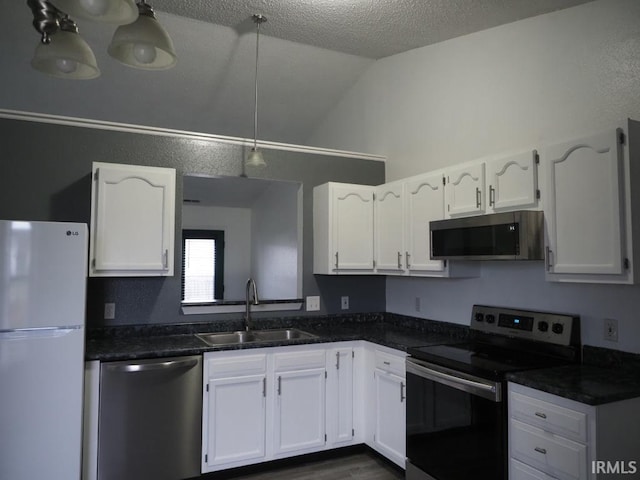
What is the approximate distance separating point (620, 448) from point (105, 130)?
11.2 ft

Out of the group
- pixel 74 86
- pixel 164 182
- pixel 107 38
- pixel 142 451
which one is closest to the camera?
pixel 142 451

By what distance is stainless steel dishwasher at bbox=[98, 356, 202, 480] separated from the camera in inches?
103

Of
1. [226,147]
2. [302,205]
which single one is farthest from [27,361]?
[302,205]

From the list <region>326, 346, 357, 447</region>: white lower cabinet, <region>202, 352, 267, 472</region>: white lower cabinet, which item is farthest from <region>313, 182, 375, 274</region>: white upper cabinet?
<region>202, 352, 267, 472</region>: white lower cabinet

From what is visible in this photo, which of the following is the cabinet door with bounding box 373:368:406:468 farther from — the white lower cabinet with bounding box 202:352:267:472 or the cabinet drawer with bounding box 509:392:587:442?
the cabinet drawer with bounding box 509:392:587:442

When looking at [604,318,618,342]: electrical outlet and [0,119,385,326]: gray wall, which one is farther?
[0,119,385,326]: gray wall

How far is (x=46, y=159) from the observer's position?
303cm

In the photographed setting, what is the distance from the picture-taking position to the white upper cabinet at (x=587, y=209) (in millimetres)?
2025

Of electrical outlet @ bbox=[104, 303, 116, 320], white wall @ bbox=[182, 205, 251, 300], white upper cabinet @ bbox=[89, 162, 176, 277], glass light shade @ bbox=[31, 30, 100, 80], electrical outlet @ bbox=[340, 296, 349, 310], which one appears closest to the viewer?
glass light shade @ bbox=[31, 30, 100, 80]

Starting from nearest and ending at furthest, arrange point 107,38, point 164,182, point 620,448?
point 620,448 < point 164,182 < point 107,38

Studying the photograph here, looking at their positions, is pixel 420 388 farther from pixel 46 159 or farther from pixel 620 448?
pixel 46 159

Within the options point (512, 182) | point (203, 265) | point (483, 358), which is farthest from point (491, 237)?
point (203, 265)

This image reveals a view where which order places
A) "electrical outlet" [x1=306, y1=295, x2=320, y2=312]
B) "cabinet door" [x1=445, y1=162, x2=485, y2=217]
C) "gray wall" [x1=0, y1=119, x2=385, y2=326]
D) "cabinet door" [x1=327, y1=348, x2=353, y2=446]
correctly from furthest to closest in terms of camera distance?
1. "electrical outlet" [x1=306, y1=295, x2=320, y2=312]
2. "cabinet door" [x1=327, y1=348, x2=353, y2=446]
3. "gray wall" [x1=0, y1=119, x2=385, y2=326]
4. "cabinet door" [x1=445, y1=162, x2=485, y2=217]

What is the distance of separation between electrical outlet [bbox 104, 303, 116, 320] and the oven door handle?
1.99 m
